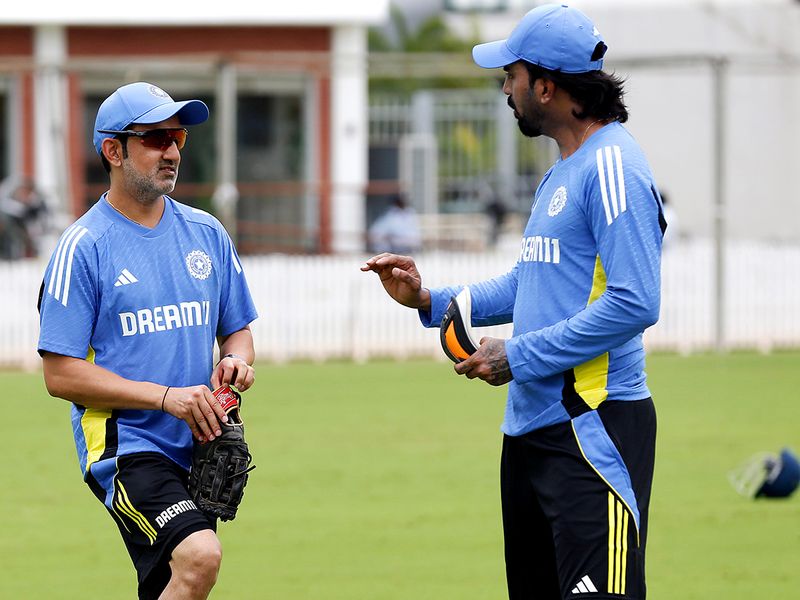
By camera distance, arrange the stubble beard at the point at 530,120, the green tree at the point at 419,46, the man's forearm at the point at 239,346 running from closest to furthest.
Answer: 1. the stubble beard at the point at 530,120
2. the man's forearm at the point at 239,346
3. the green tree at the point at 419,46

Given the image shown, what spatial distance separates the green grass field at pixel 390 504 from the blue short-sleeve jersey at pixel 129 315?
7.01 feet

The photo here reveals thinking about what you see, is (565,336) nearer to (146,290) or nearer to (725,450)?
(146,290)

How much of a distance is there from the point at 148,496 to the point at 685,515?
4.53 meters

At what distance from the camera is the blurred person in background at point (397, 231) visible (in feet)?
67.1

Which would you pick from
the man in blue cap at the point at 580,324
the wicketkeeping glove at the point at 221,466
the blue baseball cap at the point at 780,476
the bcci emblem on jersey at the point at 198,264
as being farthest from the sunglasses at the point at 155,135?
the blue baseball cap at the point at 780,476

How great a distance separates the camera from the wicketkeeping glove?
4969 millimetres

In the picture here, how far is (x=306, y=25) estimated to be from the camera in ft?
86.2

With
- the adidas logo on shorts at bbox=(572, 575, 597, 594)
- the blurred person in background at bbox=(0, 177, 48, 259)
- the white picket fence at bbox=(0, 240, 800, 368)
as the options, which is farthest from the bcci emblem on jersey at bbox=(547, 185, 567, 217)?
the blurred person in background at bbox=(0, 177, 48, 259)

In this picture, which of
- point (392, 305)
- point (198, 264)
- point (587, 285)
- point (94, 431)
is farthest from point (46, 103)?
point (587, 285)

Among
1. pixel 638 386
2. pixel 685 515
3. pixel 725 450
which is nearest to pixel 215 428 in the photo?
pixel 638 386

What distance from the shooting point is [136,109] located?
506 centimetres

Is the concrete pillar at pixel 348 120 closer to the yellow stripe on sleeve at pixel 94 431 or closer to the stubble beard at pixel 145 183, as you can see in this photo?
the stubble beard at pixel 145 183

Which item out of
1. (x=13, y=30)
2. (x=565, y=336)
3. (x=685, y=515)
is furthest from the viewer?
(x=13, y=30)

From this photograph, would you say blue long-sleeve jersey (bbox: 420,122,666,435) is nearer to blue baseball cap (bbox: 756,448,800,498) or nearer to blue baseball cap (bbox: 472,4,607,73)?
blue baseball cap (bbox: 472,4,607,73)
